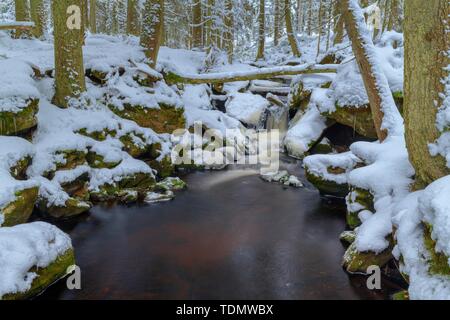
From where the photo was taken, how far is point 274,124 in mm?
16438

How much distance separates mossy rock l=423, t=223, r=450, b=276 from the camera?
363 cm

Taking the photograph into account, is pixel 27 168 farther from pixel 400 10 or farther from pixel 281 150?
pixel 400 10

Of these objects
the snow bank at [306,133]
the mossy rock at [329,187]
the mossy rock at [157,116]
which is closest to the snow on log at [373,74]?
the mossy rock at [329,187]

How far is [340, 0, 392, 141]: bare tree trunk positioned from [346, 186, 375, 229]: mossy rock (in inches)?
53.4

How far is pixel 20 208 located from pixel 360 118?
9334mm


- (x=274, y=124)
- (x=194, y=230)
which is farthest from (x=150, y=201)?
(x=274, y=124)

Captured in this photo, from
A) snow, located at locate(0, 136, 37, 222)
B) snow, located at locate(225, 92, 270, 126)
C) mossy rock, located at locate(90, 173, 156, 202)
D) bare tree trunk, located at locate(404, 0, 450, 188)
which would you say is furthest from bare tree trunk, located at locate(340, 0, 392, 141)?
snow, located at locate(225, 92, 270, 126)

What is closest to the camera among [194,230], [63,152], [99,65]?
[194,230]

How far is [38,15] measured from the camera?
16.0 meters

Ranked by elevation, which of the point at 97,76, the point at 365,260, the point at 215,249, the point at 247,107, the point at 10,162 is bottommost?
the point at 215,249

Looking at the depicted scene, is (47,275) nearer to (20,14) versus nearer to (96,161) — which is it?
(96,161)

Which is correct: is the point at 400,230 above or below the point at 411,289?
above

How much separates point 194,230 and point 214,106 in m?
10.4

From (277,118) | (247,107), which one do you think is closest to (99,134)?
(247,107)
